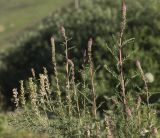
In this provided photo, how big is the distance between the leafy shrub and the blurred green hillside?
195 ft

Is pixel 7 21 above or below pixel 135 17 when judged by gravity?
above

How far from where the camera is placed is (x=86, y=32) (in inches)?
571

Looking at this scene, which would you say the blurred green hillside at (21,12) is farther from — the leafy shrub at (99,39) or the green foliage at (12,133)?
the green foliage at (12,133)

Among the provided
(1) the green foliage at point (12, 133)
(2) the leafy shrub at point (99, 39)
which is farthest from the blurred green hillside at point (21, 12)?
(1) the green foliage at point (12, 133)

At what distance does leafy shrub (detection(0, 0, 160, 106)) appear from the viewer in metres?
12.2

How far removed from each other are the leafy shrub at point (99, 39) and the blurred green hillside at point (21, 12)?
59563mm

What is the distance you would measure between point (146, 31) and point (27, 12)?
268ft

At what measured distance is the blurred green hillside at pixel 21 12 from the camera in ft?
275

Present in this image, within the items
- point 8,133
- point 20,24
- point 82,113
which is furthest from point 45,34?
point 20,24

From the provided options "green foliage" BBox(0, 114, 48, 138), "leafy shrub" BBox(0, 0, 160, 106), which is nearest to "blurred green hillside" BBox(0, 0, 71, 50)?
"leafy shrub" BBox(0, 0, 160, 106)

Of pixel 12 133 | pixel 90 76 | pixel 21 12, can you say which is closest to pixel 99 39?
pixel 12 133

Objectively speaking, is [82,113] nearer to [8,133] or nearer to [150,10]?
[8,133]

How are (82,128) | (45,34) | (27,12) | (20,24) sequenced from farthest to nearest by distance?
(27,12), (20,24), (45,34), (82,128)

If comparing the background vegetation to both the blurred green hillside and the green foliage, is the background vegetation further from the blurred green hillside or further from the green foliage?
the blurred green hillside
